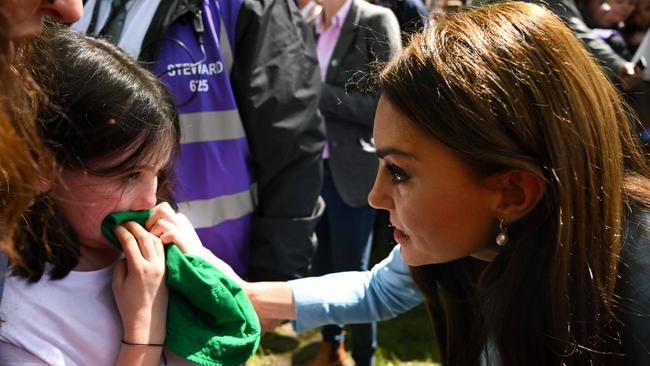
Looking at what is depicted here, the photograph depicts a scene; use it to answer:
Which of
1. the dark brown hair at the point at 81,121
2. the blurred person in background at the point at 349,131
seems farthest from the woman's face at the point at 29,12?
the blurred person in background at the point at 349,131

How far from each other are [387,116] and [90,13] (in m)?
1.10

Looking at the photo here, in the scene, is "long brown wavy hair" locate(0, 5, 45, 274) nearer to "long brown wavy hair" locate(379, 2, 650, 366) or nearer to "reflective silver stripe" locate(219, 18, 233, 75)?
"long brown wavy hair" locate(379, 2, 650, 366)

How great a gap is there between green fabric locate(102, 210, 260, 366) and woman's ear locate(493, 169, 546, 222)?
55 centimetres

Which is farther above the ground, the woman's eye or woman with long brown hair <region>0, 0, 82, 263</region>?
woman with long brown hair <region>0, 0, 82, 263</region>

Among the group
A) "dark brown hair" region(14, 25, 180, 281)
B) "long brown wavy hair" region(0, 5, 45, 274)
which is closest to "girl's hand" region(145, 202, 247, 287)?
"dark brown hair" region(14, 25, 180, 281)

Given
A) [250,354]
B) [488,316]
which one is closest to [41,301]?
[250,354]

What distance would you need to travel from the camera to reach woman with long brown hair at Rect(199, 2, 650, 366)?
1.21 metres

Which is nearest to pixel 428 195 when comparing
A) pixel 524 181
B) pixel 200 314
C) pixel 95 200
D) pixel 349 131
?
pixel 524 181

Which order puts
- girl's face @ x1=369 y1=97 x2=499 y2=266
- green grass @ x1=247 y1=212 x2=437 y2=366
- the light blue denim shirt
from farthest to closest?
1. green grass @ x1=247 y1=212 x2=437 y2=366
2. the light blue denim shirt
3. girl's face @ x1=369 y1=97 x2=499 y2=266

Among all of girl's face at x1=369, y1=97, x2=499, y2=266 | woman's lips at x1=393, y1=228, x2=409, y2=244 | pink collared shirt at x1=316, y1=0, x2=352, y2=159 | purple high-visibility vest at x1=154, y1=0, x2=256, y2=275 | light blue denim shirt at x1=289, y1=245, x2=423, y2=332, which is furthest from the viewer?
pink collared shirt at x1=316, y1=0, x2=352, y2=159

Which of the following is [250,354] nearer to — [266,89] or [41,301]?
[41,301]

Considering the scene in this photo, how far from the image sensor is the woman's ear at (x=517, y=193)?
1255 millimetres

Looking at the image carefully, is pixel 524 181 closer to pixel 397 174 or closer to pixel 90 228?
pixel 397 174

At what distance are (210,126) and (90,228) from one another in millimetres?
701
